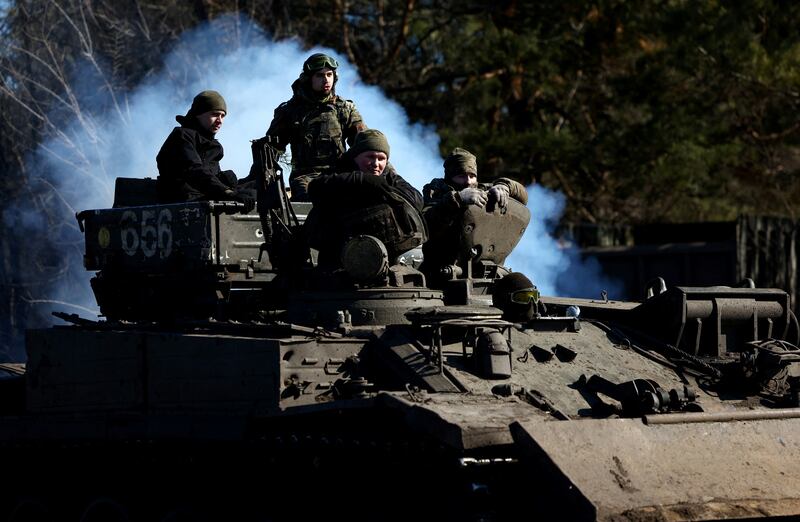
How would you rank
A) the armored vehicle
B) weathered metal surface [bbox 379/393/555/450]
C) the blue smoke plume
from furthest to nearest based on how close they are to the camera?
1. the blue smoke plume
2. the armored vehicle
3. weathered metal surface [bbox 379/393/555/450]

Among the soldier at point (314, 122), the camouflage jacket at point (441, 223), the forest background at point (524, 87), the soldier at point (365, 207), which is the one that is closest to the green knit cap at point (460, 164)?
the camouflage jacket at point (441, 223)

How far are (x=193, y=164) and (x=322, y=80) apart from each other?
5.44 ft

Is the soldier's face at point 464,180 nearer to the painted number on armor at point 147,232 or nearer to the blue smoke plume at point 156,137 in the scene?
A: the painted number on armor at point 147,232

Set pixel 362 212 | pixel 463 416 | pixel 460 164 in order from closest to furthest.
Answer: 1. pixel 463 416
2. pixel 362 212
3. pixel 460 164

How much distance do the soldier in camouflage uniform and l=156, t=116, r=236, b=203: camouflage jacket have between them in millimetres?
1766

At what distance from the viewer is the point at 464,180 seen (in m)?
12.5

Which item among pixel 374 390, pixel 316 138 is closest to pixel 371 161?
pixel 316 138

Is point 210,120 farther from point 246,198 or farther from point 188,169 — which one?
point 246,198

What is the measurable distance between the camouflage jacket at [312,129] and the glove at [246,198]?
100 centimetres

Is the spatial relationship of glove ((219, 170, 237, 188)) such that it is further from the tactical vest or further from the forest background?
the forest background

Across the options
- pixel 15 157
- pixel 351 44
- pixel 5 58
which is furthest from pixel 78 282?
pixel 351 44

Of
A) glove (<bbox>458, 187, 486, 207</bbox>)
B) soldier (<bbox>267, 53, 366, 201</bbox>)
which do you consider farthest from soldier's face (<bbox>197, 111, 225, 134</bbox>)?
glove (<bbox>458, 187, 486, 207</bbox>)

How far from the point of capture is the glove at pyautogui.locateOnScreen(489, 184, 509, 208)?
12.2m

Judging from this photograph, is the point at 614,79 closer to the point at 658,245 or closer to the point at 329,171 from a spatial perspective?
the point at 658,245
